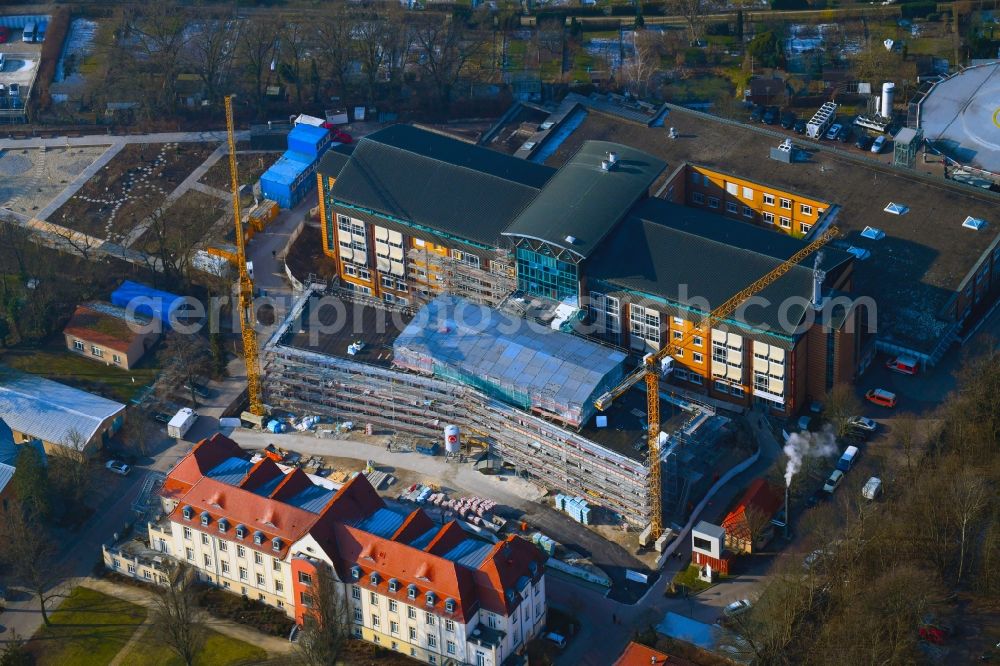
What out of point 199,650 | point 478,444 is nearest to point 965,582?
point 478,444

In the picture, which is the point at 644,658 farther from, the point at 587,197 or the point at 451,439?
the point at 587,197

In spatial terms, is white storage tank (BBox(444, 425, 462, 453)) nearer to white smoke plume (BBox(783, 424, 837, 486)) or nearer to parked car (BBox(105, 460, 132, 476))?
parked car (BBox(105, 460, 132, 476))

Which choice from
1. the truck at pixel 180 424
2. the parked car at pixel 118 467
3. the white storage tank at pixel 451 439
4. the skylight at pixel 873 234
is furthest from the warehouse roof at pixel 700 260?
the parked car at pixel 118 467

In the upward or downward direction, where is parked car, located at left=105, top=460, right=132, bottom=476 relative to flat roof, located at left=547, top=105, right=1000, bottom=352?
downward

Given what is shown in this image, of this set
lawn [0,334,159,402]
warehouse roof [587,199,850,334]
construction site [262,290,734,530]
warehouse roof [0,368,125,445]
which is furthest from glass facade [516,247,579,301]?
warehouse roof [0,368,125,445]

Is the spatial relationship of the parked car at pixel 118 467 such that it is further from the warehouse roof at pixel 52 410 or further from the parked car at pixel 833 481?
the parked car at pixel 833 481

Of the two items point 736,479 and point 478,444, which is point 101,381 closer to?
point 478,444
